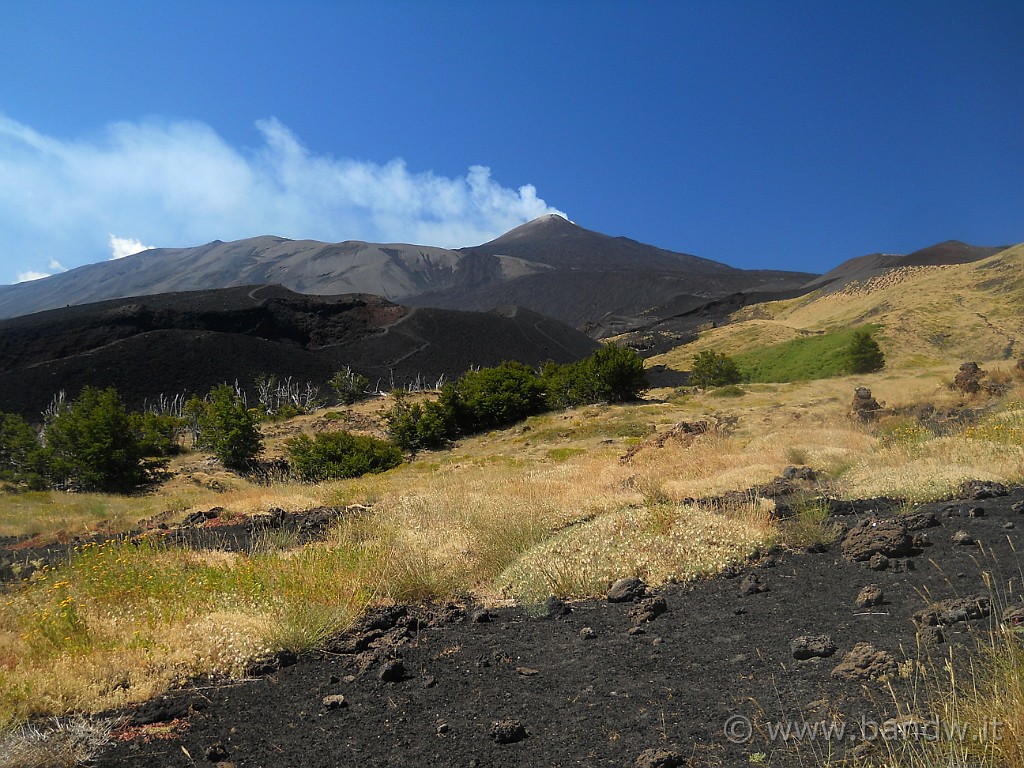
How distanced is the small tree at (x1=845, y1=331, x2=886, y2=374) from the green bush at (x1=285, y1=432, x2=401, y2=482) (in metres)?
33.2

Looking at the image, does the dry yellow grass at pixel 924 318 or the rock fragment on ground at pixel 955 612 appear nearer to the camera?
the rock fragment on ground at pixel 955 612

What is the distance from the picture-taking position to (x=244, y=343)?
6912cm

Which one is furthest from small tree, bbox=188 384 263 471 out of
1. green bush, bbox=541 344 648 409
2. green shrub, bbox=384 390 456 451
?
green bush, bbox=541 344 648 409

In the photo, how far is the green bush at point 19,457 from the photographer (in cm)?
2606

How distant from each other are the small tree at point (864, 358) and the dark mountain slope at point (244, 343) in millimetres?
42082

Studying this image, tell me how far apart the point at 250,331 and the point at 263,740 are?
91038mm

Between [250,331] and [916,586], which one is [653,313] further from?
[916,586]

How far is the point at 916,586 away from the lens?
13.6 feet

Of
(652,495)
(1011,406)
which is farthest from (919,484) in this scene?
(1011,406)

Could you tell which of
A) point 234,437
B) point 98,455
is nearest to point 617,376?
point 234,437

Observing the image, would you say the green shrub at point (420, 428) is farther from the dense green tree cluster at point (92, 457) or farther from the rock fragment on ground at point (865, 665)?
the rock fragment on ground at point (865, 665)

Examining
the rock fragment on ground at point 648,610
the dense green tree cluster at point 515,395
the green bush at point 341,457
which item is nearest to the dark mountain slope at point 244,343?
the dense green tree cluster at point 515,395

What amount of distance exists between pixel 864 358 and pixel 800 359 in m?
14.9

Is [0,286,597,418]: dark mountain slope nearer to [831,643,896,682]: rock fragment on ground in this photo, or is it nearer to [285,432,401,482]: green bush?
[285,432,401,482]: green bush
